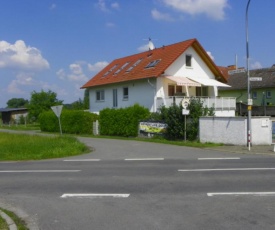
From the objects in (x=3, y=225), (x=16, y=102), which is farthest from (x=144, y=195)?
(x=16, y=102)

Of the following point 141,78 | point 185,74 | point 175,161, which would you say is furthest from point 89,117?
point 175,161

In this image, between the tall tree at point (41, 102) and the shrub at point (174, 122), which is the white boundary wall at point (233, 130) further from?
the tall tree at point (41, 102)

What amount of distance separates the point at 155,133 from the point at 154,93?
592 centimetres

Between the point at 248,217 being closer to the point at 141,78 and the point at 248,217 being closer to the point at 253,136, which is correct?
the point at 253,136

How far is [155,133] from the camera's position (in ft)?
94.5

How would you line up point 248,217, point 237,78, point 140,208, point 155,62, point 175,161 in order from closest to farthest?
1. point 248,217
2. point 140,208
3. point 175,161
4. point 155,62
5. point 237,78

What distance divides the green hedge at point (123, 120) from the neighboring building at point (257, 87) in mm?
23542

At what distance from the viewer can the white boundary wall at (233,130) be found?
71.2ft

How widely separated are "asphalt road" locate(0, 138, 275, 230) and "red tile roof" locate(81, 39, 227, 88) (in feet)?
64.7

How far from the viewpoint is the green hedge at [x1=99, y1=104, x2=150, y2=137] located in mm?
30844

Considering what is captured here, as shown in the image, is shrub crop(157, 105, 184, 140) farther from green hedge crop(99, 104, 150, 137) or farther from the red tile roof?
the red tile roof

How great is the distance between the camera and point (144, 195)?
905 centimetres

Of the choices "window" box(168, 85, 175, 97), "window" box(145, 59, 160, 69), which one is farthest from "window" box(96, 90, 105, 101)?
"window" box(168, 85, 175, 97)

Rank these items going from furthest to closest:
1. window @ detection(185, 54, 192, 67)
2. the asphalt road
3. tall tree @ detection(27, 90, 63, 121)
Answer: tall tree @ detection(27, 90, 63, 121) → window @ detection(185, 54, 192, 67) → the asphalt road
